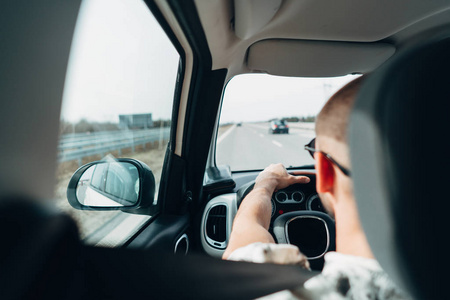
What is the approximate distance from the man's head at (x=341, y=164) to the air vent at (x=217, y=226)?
6.96 feet

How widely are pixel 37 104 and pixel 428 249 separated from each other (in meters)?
1.19

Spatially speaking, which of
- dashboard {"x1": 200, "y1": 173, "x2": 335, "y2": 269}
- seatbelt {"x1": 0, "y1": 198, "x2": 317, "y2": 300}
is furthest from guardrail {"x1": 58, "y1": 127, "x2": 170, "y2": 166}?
dashboard {"x1": 200, "y1": 173, "x2": 335, "y2": 269}

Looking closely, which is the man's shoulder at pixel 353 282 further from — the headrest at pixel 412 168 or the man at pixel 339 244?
the headrest at pixel 412 168

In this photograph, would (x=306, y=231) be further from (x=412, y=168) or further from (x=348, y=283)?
(x=412, y=168)

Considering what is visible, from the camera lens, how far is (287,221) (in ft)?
8.68

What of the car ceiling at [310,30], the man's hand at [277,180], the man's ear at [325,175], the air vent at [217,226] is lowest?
the air vent at [217,226]

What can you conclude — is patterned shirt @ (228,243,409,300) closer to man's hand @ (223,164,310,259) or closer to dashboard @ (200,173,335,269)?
man's hand @ (223,164,310,259)

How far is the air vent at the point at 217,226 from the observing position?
10.2 ft

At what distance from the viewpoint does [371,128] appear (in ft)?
2.68

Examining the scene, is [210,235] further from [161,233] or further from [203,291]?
[203,291]

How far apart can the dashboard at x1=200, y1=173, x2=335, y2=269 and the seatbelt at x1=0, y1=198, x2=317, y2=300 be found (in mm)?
1649

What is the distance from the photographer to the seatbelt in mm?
725

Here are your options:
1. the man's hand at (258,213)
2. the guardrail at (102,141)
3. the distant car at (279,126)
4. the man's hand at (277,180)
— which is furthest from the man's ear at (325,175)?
the distant car at (279,126)

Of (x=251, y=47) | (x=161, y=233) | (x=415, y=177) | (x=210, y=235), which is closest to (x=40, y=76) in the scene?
(x=415, y=177)
